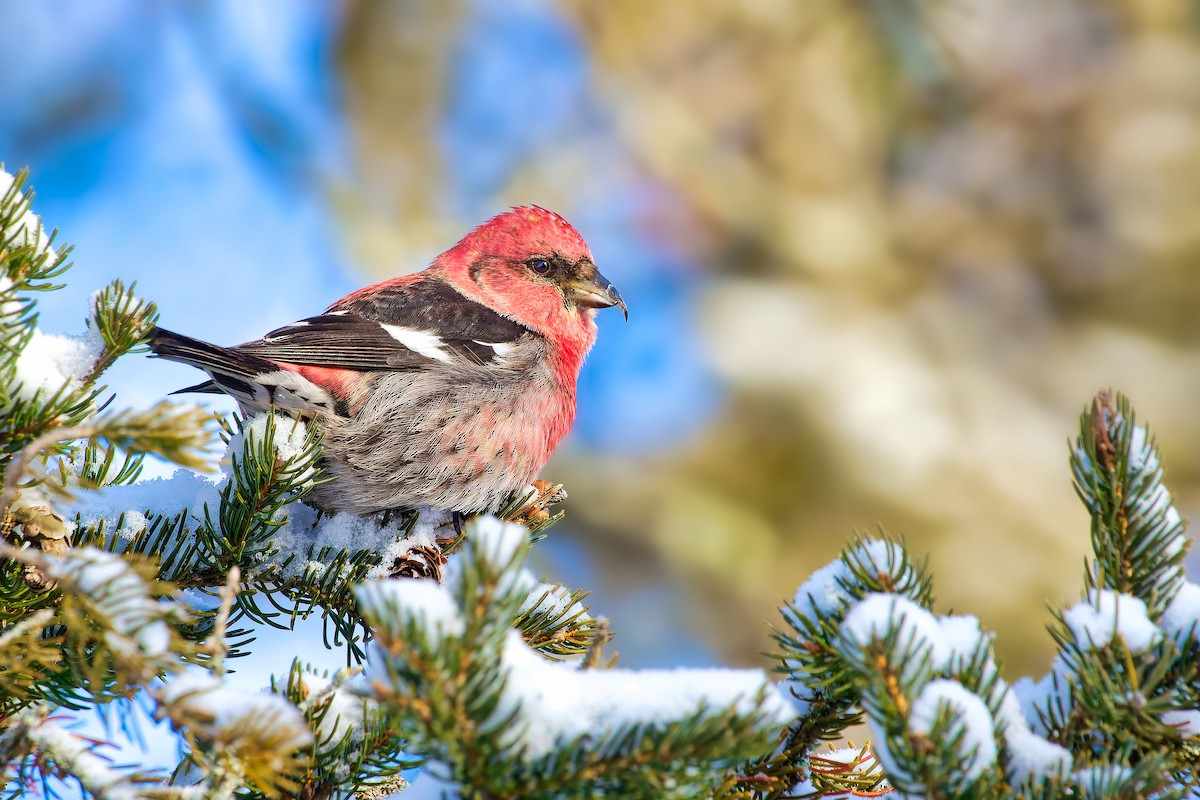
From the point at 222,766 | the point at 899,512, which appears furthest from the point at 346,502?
the point at 899,512

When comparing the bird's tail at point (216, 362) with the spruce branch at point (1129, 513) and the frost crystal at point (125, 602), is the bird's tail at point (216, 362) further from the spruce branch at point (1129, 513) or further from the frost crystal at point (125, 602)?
the spruce branch at point (1129, 513)

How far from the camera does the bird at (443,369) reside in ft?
7.35

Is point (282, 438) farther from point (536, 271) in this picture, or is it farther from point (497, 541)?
point (536, 271)

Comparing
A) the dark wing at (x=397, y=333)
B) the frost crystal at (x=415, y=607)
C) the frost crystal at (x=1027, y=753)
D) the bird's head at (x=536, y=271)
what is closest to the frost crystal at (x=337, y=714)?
the frost crystal at (x=415, y=607)

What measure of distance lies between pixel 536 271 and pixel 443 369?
2.43 feet

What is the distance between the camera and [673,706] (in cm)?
100

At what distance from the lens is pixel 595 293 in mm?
3199

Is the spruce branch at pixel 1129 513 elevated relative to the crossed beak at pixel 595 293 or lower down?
lower down

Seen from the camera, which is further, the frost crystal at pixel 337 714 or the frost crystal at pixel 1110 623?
the frost crystal at pixel 337 714

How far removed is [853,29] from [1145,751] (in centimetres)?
528

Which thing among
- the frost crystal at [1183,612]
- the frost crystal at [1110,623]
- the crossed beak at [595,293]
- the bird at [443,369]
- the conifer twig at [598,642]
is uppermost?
the crossed beak at [595,293]

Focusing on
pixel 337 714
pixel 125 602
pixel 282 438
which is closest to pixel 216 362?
pixel 282 438

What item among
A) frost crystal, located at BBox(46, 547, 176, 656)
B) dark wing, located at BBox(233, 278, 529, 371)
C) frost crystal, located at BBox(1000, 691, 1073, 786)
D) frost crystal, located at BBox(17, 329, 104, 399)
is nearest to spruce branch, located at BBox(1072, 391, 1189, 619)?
frost crystal, located at BBox(1000, 691, 1073, 786)

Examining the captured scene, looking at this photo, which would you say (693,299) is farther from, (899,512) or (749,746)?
(749,746)
